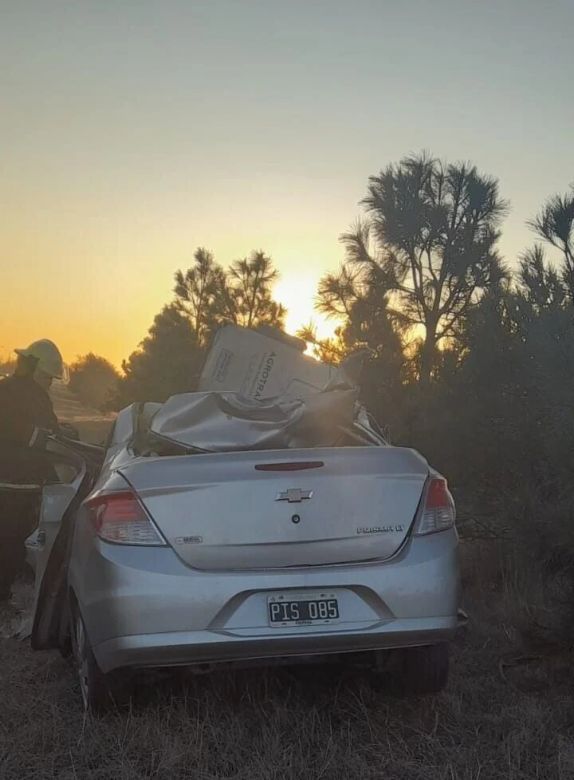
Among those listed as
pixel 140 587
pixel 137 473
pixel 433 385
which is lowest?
pixel 140 587

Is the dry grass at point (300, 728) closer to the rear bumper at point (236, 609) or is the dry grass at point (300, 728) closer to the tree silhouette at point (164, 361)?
the rear bumper at point (236, 609)

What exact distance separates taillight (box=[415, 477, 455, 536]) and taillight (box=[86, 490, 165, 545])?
3.72 feet

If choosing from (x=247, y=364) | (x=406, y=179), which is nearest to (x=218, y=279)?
(x=406, y=179)

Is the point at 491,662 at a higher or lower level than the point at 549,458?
lower

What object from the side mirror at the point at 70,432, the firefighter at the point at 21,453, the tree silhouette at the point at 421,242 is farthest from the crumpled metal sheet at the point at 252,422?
the tree silhouette at the point at 421,242

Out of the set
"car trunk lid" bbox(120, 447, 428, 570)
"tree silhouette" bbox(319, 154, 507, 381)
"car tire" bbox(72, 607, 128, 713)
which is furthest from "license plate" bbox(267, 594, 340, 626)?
"tree silhouette" bbox(319, 154, 507, 381)

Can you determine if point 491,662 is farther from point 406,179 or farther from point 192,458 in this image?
point 406,179

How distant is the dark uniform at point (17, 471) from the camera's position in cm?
627

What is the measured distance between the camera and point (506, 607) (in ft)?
18.5

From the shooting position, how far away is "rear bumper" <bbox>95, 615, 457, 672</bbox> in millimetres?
3508

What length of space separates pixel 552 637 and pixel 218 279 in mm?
21211

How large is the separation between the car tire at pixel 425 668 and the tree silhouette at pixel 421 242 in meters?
7.68

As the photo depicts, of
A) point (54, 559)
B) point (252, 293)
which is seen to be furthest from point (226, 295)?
point (54, 559)

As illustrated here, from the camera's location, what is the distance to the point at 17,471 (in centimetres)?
630
